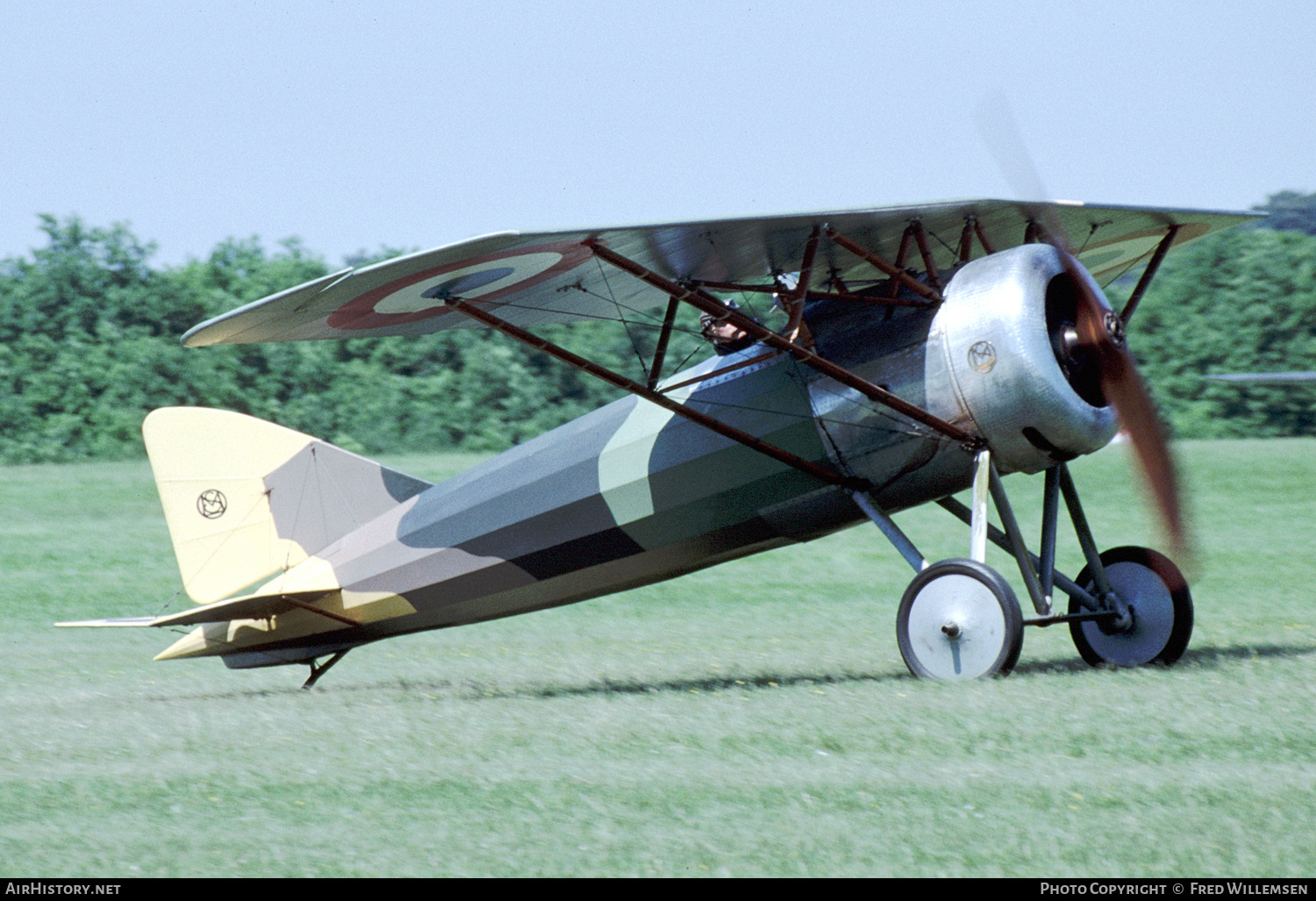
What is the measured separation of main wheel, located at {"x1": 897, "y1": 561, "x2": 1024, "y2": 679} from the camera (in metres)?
8.54

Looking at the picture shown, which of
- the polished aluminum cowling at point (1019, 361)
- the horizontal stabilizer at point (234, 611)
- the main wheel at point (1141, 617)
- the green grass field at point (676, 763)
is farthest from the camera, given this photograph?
the horizontal stabilizer at point (234, 611)

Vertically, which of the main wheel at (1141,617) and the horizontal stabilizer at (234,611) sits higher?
the horizontal stabilizer at (234,611)

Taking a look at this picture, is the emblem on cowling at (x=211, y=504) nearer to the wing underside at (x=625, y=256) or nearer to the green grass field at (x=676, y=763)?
the green grass field at (x=676, y=763)

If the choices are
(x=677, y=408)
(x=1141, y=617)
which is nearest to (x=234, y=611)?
(x=677, y=408)

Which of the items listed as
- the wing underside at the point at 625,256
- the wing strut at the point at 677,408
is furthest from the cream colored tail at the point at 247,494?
the wing strut at the point at 677,408

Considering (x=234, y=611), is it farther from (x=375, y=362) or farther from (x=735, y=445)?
(x=375, y=362)

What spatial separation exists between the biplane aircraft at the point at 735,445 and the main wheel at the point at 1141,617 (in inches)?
0.7

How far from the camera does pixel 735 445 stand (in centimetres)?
988

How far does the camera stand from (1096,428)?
9.00m

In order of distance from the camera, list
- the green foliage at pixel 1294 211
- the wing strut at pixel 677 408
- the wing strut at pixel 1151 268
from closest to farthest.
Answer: the wing strut at pixel 677 408 → the wing strut at pixel 1151 268 → the green foliage at pixel 1294 211

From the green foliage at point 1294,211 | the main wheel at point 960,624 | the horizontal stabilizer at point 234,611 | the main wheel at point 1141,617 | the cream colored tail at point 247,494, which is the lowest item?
the green foliage at point 1294,211

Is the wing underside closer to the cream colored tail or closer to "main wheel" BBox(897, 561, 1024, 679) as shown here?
the cream colored tail

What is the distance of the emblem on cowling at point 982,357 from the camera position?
8.85 m
